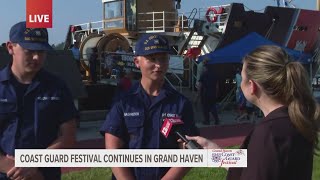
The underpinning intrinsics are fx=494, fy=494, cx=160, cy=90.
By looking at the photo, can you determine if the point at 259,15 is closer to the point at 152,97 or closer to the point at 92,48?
the point at 92,48

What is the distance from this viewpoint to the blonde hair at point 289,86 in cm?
235

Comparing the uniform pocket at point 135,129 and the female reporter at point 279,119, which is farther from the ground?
the female reporter at point 279,119

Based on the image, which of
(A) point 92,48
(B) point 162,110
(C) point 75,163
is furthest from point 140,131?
(A) point 92,48

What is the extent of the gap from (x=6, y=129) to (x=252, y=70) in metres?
1.70

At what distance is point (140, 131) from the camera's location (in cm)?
325

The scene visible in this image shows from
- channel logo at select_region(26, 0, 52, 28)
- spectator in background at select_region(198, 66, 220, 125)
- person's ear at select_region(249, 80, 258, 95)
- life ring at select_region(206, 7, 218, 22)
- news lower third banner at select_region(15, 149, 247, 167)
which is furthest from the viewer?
life ring at select_region(206, 7, 218, 22)

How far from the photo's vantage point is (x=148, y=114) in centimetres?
329

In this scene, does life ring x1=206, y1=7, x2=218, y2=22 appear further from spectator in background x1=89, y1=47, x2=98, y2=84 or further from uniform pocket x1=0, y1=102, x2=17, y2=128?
uniform pocket x1=0, y1=102, x2=17, y2=128

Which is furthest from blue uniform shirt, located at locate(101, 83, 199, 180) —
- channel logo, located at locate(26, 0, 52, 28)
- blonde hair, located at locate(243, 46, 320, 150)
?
channel logo, located at locate(26, 0, 52, 28)

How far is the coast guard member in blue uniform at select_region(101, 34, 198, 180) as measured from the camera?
3.22 meters

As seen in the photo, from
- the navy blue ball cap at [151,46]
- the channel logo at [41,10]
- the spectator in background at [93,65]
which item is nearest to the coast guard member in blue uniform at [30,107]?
the navy blue ball cap at [151,46]

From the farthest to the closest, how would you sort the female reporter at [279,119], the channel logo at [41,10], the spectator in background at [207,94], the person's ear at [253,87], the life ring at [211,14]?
the life ring at [211,14], the spectator in background at [207,94], the channel logo at [41,10], the person's ear at [253,87], the female reporter at [279,119]

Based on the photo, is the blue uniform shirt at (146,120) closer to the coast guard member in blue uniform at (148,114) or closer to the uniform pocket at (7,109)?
the coast guard member in blue uniform at (148,114)

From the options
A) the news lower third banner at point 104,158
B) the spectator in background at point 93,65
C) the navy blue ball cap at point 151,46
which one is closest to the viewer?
the news lower third banner at point 104,158
